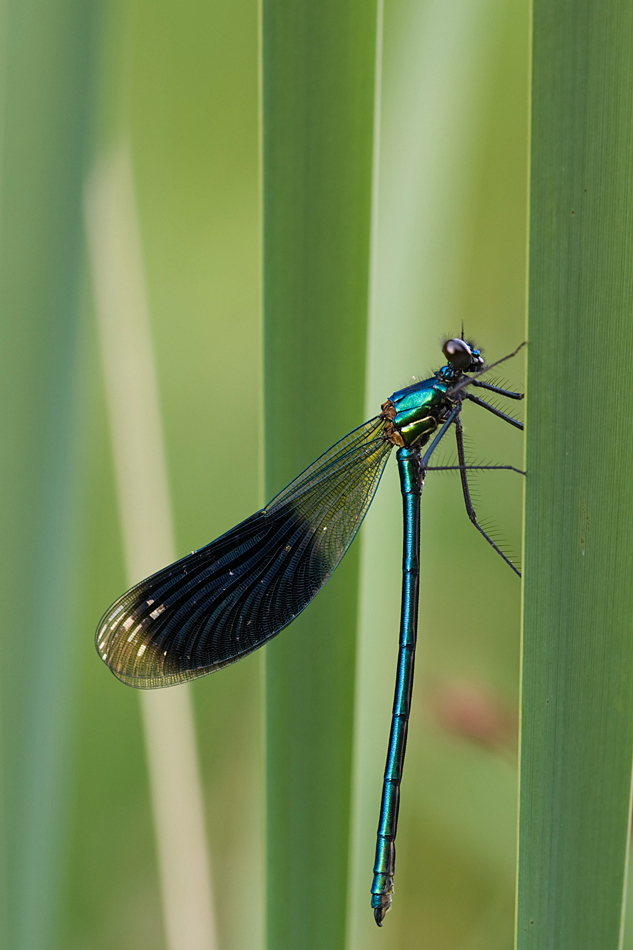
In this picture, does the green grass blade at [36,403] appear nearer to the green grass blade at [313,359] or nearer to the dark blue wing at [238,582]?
the dark blue wing at [238,582]

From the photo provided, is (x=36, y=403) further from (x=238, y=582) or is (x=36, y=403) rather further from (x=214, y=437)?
(x=214, y=437)

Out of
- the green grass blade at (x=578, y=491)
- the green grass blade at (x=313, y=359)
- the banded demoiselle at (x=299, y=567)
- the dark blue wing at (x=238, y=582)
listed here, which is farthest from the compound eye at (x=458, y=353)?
the green grass blade at (x=578, y=491)

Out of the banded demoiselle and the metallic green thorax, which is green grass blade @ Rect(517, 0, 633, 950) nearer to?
the banded demoiselle

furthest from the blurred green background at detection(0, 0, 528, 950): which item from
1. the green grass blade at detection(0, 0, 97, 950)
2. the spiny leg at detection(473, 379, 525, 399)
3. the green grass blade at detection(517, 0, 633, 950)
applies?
the green grass blade at detection(517, 0, 633, 950)

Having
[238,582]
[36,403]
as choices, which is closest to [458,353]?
[238,582]

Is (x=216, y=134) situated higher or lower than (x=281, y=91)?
higher

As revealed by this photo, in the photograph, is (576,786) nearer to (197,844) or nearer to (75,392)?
(75,392)

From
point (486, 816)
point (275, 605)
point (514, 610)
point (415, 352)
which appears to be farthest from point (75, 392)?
point (486, 816)
